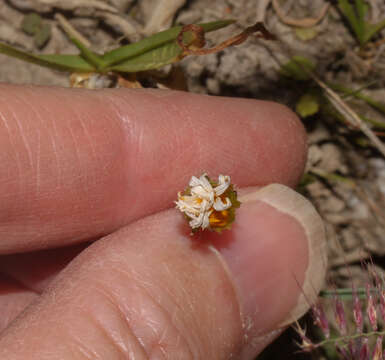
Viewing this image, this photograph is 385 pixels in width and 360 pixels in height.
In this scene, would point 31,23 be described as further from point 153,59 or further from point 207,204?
point 207,204

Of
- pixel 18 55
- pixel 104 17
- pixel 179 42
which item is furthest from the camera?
pixel 104 17

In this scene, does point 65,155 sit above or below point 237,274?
above

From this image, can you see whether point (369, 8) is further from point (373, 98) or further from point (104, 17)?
point (104, 17)

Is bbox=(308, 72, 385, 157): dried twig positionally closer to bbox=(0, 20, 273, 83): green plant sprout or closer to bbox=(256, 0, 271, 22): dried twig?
bbox=(256, 0, 271, 22): dried twig

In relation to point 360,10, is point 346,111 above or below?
below

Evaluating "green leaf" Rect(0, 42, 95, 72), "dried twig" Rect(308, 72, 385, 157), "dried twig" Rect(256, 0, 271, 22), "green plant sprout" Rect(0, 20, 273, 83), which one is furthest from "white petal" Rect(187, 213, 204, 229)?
"dried twig" Rect(256, 0, 271, 22)

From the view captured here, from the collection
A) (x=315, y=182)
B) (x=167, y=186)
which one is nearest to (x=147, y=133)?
(x=167, y=186)

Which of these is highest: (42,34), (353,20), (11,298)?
(353,20)

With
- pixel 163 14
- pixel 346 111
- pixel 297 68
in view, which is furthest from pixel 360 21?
pixel 163 14
